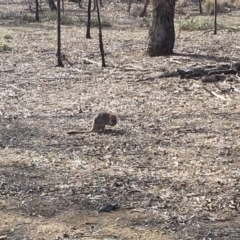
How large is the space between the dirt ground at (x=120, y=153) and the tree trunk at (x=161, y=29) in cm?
36

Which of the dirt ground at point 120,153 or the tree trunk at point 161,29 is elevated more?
the tree trunk at point 161,29

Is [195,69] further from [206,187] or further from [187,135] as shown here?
[206,187]

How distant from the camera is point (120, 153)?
6.38 m

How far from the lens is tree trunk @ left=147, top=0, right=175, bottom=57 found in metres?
13.1

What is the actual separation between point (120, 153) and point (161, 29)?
7.23 m

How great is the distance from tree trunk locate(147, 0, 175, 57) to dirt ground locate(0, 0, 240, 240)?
364mm

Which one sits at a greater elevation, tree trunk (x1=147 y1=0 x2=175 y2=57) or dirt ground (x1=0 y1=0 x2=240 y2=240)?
tree trunk (x1=147 y1=0 x2=175 y2=57)

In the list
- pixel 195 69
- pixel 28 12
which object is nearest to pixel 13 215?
pixel 195 69

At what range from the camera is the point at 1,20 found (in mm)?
22750

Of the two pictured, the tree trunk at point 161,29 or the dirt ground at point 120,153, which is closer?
the dirt ground at point 120,153

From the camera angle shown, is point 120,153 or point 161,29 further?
point 161,29

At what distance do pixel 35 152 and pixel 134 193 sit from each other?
1.64 metres

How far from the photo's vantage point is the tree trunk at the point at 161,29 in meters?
13.1

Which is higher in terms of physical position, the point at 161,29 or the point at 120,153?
the point at 161,29
